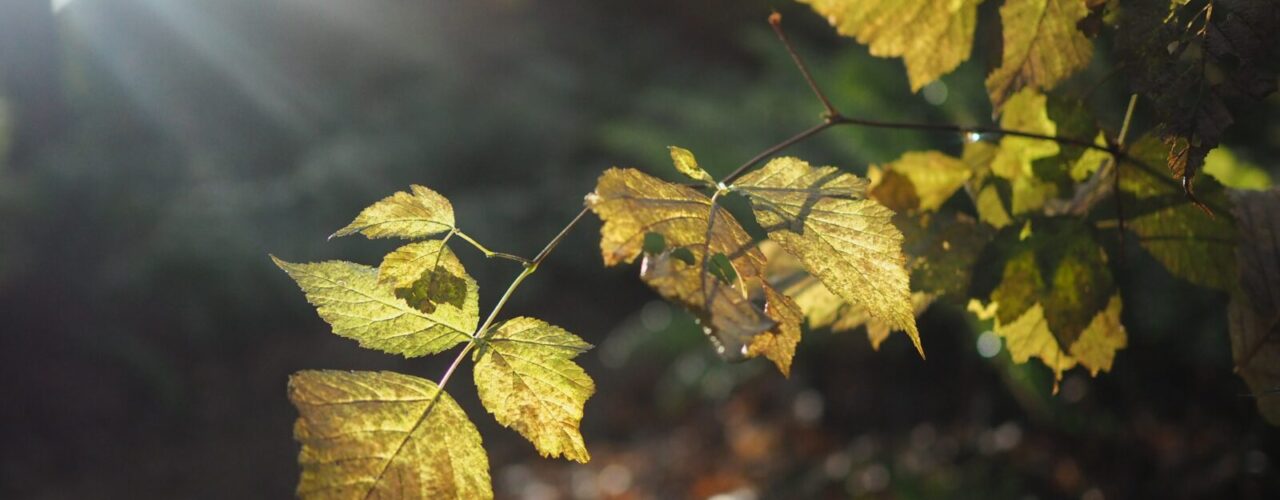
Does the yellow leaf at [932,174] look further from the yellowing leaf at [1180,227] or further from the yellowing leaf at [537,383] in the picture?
the yellowing leaf at [537,383]

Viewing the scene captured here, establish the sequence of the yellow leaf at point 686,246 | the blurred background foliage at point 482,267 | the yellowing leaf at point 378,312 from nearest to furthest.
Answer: the yellow leaf at point 686,246 < the yellowing leaf at point 378,312 < the blurred background foliage at point 482,267

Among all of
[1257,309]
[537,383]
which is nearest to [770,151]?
[537,383]

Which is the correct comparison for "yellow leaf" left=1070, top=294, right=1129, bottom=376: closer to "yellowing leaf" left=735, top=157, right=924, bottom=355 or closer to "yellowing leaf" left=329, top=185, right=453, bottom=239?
"yellowing leaf" left=735, top=157, right=924, bottom=355

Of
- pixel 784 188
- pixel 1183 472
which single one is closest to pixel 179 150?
pixel 1183 472

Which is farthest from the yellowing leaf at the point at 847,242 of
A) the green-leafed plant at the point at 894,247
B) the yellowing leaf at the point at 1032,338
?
the yellowing leaf at the point at 1032,338

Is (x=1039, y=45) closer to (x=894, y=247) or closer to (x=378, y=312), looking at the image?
(x=894, y=247)

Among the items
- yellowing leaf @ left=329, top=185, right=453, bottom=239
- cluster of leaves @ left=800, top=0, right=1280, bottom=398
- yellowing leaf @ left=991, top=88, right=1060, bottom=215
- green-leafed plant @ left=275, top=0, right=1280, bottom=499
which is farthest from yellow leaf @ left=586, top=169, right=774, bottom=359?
yellowing leaf @ left=991, top=88, right=1060, bottom=215
